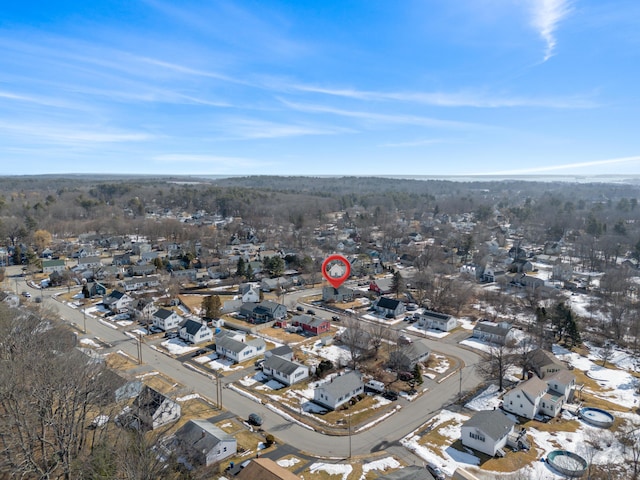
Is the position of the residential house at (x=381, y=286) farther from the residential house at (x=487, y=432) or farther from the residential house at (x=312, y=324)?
the residential house at (x=487, y=432)

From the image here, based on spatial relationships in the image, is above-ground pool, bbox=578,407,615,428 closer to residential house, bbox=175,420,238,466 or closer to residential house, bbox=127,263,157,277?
residential house, bbox=175,420,238,466

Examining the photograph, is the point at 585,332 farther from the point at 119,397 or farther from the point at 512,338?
the point at 119,397

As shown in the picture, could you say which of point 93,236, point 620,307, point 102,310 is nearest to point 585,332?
point 620,307

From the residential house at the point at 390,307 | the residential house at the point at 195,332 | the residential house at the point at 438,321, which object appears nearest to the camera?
the residential house at the point at 195,332

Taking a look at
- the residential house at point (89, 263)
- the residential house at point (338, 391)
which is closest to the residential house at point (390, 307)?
the residential house at point (338, 391)

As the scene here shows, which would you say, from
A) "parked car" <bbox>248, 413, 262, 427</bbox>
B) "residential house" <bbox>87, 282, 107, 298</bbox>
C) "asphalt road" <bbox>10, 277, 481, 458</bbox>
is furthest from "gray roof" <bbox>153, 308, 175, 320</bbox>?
"parked car" <bbox>248, 413, 262, 427</bbox>
